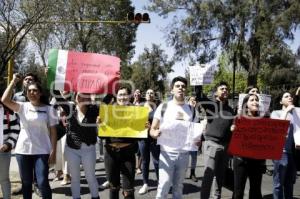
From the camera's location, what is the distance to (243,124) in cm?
640

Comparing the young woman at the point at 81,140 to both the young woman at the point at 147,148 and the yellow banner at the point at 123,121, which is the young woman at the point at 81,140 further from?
the young woman at the point at 147,148

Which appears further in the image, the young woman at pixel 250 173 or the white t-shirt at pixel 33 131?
the young woman at pixel 250 173

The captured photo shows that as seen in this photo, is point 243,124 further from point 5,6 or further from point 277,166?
point 5,6

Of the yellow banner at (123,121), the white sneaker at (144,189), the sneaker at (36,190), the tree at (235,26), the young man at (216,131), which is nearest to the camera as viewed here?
the yellow banner at (123,121)

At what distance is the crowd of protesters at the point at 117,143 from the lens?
6.06 meters

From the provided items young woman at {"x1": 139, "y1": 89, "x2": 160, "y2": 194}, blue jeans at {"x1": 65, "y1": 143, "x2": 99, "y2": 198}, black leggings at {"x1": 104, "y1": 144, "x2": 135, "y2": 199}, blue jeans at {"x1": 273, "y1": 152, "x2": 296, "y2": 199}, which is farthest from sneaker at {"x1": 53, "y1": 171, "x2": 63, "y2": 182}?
blue jeans at {"x1": 273, "y1": 152, "x2": 296, "y2": 199}

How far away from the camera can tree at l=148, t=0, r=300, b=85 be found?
28.7 m

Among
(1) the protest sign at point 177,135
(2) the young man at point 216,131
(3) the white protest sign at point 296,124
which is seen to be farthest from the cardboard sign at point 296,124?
(1) the protest sign at point 177,135

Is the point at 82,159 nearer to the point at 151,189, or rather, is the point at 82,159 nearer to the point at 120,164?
the point at 120,164

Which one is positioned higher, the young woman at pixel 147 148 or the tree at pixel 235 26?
the tree at pixel 235 26

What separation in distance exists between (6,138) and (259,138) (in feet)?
11.0

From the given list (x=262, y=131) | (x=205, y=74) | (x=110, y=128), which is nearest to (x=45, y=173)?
(x=110, y=128)

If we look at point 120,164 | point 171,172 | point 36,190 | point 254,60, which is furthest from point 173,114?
point 254,60

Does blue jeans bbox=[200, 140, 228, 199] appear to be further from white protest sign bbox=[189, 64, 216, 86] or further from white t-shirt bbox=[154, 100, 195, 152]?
white protest sign bbox=[189, 64, 216, 86]
